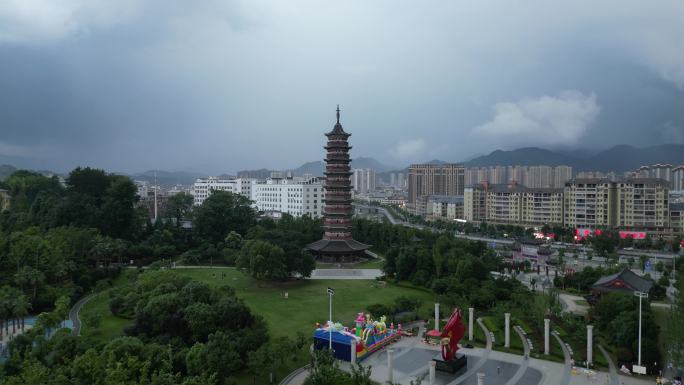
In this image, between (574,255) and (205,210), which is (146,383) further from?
(574,255)

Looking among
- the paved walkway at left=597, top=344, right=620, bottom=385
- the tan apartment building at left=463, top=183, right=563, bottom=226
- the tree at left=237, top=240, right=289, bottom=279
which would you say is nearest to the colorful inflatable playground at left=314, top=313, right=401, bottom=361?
the paved walkway at left=597, top=344, right=620, bottom=385

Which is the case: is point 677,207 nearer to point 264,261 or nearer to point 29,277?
point 264,261

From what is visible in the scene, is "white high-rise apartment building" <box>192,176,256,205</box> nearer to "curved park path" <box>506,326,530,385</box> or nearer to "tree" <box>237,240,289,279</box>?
"tree" <box>237,240,289,279</box>

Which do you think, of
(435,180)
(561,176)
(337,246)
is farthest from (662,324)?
(561,176)

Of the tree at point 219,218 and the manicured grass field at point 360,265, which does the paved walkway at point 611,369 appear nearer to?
the manicured grass field at point 360,265

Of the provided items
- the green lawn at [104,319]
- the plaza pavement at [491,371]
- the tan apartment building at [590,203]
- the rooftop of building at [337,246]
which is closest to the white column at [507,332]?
the plaza pavement at [491,371]

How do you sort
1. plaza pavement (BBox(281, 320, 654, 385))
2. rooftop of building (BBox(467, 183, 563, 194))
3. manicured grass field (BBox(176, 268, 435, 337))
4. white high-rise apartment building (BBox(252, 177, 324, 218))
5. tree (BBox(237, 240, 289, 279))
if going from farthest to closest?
white high-rise apartment building (BBox(252, 177, 324, 218))
rooftop of building (BBox(467, 183, 563, 194))
tree (BBox(237, 240, 289, 279))
manicured grass field (BBox(176, 268, 435, 337))
plaza pavement (BBox(281, 320, 654, 385))

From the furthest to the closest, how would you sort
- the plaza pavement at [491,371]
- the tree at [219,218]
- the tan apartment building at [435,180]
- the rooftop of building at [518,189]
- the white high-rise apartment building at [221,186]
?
the tan apartment building at [435,180] → the white high-rise apartment building at [221,186] → the rooftop of building at [518,189] → the tree at [219,218] → the plaza pavement at [491,371]
